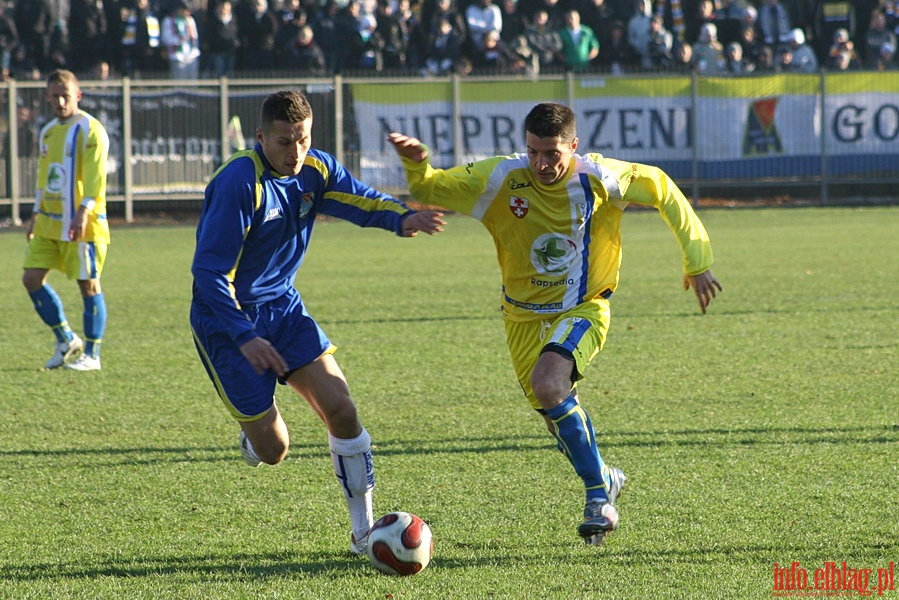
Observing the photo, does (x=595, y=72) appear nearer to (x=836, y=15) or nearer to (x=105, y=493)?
(x=836, y=15)

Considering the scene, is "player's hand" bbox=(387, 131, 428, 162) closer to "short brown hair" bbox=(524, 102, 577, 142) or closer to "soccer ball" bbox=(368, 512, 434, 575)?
"short brown hair" bbox=(524, 102, 577, 142)

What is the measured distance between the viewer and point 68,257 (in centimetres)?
930

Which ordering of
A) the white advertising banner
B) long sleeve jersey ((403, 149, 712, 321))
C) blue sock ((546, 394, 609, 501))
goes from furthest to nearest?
the white advertising banner
long sleeve jersey ((403, 149, 712, 321))
blue sock ((546, 394, 609, 501))

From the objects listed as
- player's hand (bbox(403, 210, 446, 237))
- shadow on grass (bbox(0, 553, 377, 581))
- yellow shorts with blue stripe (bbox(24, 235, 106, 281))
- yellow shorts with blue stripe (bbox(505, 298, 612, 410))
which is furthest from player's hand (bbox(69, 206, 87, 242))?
player's hand (bbox(403, 210, 446, 237))

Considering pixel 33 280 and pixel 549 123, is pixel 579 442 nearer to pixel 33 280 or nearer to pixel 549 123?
pixel 549 123

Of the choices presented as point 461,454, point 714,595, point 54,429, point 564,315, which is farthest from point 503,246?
point 54,429

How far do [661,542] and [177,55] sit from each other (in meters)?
19.4

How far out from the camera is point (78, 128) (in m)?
9.16

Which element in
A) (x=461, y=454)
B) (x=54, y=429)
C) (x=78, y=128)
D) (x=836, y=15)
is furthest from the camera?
(x=836, y=15)

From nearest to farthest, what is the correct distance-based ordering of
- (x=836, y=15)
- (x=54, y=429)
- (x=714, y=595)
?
(x=714, y=595) → (x=54, y=429) → (x=836, y=15)

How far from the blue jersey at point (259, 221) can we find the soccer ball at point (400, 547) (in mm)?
857

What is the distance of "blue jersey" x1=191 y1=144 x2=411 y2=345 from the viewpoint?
15.5 feet

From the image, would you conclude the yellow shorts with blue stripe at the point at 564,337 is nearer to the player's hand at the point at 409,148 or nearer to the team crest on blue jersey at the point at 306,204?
the player's hand at the point at 409,148

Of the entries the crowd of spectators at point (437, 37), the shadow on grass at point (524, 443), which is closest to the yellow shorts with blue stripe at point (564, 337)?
the shadow on grass at point (524, 443)
